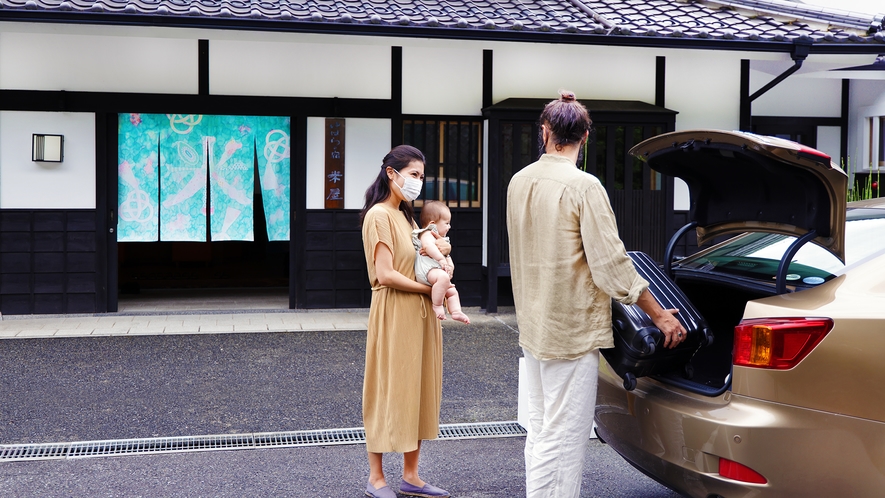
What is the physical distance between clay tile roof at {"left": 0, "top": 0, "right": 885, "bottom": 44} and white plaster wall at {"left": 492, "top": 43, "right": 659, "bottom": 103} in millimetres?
588

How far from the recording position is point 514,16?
862 centimetres

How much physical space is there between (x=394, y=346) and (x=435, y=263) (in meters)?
0.43

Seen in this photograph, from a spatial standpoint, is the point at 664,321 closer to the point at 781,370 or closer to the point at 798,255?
the point at 781,370

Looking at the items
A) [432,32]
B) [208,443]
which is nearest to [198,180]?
[432,32]

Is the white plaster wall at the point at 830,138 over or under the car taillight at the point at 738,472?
over

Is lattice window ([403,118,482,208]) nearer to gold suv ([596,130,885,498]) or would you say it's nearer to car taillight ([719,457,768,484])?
gold suv ([596,130,885,498])

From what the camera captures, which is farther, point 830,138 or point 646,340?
point 830,138

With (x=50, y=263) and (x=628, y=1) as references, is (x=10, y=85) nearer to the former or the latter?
(x=50, y=263)

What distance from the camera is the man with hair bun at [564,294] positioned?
10.1ft

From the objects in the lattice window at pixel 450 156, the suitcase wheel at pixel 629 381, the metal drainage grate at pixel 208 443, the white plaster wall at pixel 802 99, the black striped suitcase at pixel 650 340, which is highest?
the white plaster wall at pixel 802 99

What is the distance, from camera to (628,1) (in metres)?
10.1

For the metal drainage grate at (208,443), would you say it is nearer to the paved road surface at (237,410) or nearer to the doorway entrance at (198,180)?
the paved road surface at (237,410)

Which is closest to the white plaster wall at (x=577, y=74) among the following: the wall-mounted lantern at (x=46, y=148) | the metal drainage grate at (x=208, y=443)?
the wall-mounted lantern at (x=46, y=148)

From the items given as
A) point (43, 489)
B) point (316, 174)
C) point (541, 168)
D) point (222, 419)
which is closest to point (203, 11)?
point (316, 174)
